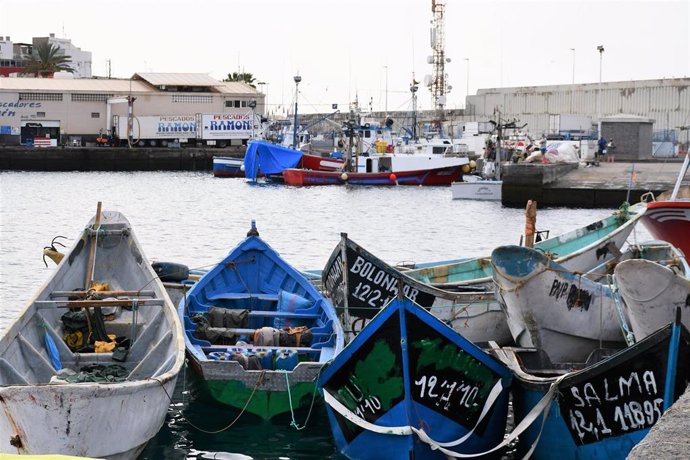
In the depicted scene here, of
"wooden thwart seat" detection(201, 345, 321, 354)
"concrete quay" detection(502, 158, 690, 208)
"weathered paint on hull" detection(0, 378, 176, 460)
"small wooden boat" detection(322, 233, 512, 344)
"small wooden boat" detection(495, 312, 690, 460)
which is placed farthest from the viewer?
"concrete quay" detection(502, 158, 690, 208)

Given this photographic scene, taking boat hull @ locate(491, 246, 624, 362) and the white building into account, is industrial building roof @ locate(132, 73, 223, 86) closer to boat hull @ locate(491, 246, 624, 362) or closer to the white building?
the white building

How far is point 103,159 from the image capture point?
75.9 m

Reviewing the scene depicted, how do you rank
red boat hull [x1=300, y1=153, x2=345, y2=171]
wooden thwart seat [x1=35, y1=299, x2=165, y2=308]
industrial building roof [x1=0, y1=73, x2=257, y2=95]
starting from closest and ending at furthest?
wooden thwart seat [x1=35, y1=299, x2=165, y2=308] < red boat hull [x1=300, y1=153, x2=345, y2=171] < industrial building roof [x1=0, y1=73, x2=257, y2=95]

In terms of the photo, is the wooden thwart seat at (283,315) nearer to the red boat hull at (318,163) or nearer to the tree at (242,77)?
the red boat hull at (318,163)

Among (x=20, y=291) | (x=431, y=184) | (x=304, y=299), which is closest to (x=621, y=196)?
(x=431, y=184)

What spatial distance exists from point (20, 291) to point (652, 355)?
15.9 m

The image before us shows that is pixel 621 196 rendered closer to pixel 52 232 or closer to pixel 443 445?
pixel 52 232

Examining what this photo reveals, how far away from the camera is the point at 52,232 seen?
121 ft

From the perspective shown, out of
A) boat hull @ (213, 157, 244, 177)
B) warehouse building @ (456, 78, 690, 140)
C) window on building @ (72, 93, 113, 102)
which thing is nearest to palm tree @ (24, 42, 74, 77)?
window on building @ (72, 93, 113, 102)

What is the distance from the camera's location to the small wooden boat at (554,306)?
41.1ft

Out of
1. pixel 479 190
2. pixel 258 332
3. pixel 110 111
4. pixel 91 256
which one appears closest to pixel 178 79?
pixel 110 111

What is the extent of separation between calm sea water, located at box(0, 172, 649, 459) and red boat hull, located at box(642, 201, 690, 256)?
9.76 m

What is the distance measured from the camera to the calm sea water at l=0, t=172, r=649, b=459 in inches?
482

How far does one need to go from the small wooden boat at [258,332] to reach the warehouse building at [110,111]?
215ft
